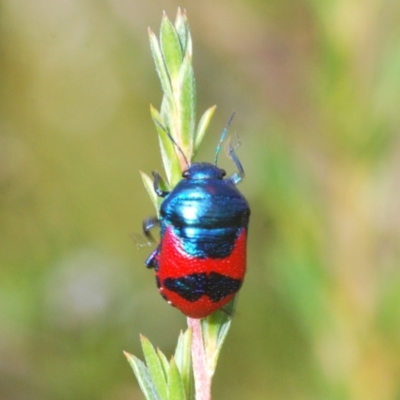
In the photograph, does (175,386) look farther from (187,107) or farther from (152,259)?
(152,259)

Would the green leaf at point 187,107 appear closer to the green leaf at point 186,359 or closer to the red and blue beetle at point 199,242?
the red and blue beetle at point 199,242

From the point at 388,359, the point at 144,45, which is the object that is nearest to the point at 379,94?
the point at 388,359

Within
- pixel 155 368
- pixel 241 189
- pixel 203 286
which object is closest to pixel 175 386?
pixel 155 368

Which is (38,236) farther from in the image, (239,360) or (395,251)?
(395,251)

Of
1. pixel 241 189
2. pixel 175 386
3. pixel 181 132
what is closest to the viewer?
pixel 175 386

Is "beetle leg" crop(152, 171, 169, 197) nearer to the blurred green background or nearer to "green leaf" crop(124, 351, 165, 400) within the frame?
"green leaf" crop(124, 351, 165, 400)

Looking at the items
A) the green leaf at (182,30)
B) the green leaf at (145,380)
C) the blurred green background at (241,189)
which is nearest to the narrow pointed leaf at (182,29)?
the green leaf at (182,30)

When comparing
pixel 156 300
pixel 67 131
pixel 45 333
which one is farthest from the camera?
pixel 67 131
